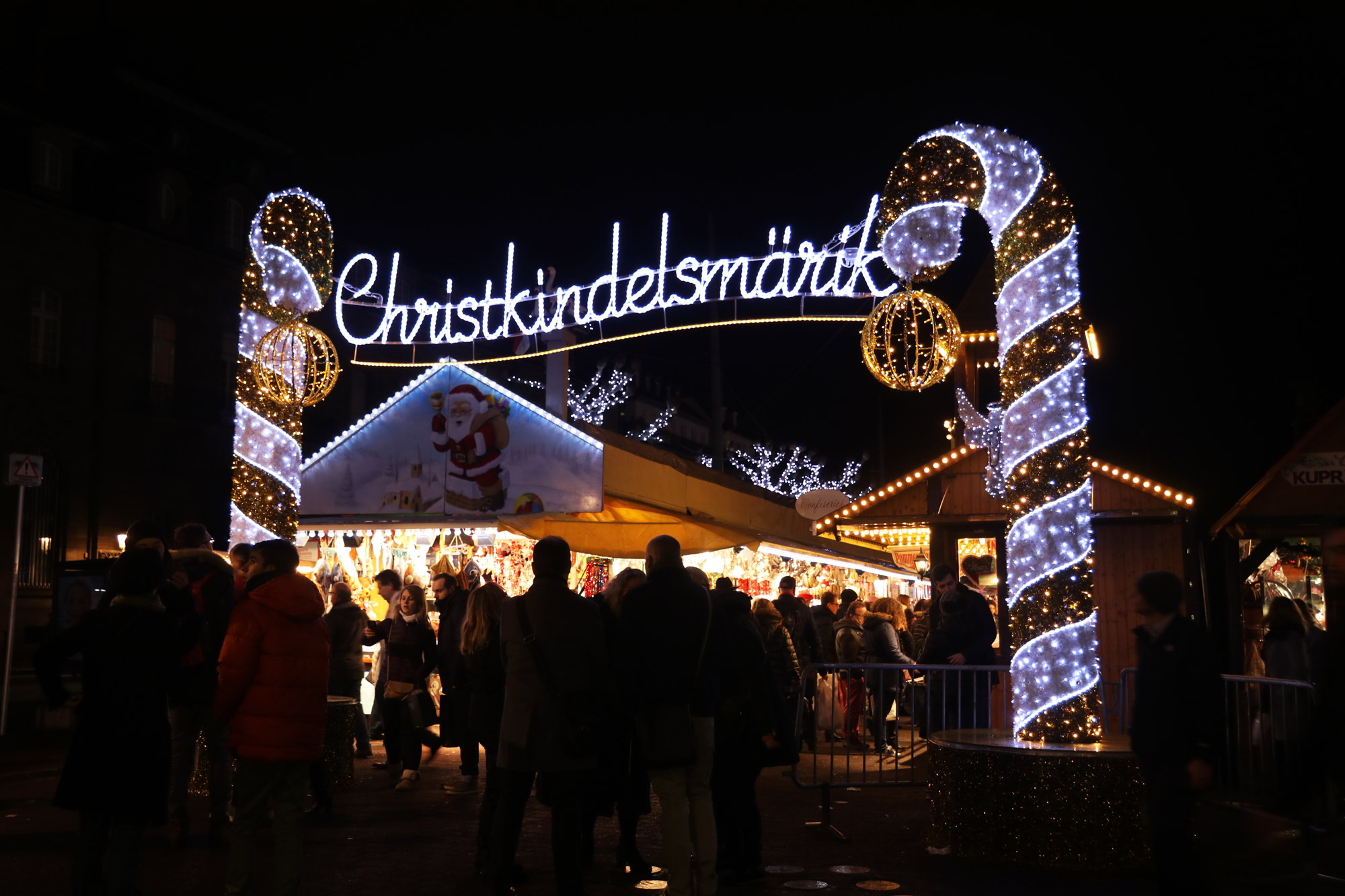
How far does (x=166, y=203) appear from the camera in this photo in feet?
93.0

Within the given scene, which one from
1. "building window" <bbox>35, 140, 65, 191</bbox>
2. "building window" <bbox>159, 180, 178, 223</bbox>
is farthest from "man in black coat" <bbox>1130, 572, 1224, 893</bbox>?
"building window" <bbox>159, 180, 178, 223</bbox>

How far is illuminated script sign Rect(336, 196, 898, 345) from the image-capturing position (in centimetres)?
1484

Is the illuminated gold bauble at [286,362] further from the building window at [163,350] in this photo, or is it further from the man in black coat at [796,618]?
the building window at [163,350]

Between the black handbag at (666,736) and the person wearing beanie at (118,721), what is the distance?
2.33 metres

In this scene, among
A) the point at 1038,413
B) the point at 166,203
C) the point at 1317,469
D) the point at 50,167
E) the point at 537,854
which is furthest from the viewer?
the point at 166,203

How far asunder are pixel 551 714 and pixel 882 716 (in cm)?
476

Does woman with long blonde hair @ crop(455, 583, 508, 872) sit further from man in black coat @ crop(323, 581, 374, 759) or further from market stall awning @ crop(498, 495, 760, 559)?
market stall awning @ crop(498, 495, 760, 559)

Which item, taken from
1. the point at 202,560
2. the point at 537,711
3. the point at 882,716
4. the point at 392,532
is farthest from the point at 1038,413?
the point at 392,532

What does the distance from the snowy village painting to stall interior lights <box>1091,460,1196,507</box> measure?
22.8 ft

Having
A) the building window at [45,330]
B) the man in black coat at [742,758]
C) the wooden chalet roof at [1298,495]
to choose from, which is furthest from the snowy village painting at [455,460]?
the man in black coat at [742,758]

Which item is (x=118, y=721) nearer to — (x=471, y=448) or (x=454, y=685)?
(x=454, y=685)

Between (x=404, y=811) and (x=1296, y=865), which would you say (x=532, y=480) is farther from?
(x=1296, y=865)

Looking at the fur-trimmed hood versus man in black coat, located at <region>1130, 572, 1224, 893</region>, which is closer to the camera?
man in black coat, located at <region>1130, 572, 1224, 893</region>

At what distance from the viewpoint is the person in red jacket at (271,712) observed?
599 cm
